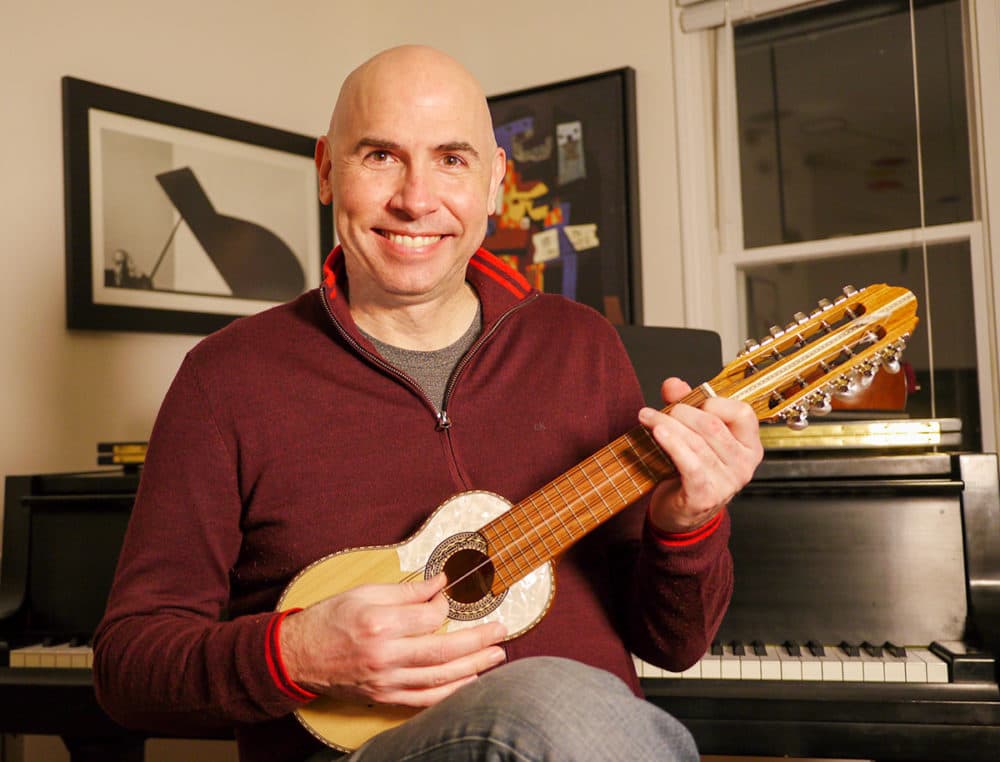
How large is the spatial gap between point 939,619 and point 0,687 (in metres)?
1.55

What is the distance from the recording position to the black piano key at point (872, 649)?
5.00ft

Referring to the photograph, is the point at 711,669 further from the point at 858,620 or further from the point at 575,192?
the point at 575,192

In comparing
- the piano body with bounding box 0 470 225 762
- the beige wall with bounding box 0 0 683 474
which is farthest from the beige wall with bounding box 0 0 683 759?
the piano body with bounding box 0 470 225 762

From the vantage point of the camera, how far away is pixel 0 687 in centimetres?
176

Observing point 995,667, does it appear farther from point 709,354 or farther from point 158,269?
point 158,269

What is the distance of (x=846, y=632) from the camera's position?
5.19 ft

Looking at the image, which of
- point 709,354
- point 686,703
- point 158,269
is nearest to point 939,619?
point 686,703

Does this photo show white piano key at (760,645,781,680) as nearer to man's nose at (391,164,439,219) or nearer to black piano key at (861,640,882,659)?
black piano key at (861,640,882,659)

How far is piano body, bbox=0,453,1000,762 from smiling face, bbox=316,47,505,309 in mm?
684

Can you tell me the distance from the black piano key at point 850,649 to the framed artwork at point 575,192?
4.45ft

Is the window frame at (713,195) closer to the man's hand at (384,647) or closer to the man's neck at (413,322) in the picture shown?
the man's neck at (413,322)

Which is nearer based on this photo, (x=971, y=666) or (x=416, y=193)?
(x=416, y=193)

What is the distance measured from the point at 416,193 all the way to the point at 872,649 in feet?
3.18

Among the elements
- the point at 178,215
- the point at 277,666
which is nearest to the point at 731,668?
the point at 277,666
